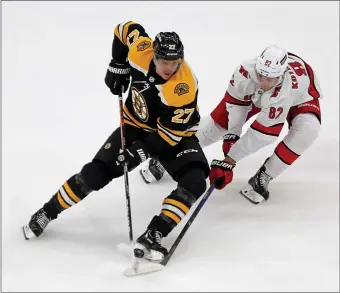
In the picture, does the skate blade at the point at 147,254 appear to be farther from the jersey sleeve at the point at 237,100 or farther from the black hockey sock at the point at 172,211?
the jersey sleeve at the point at 237,100

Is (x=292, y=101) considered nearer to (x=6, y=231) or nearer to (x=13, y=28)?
(x=6, y=231)

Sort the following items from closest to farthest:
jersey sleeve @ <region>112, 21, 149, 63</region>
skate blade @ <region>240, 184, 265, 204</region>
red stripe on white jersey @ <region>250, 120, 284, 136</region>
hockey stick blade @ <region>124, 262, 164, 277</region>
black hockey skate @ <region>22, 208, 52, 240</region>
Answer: hockey stick blade @ <region>124, 262, 164, 277</region>
black hockey skate @ <region>22, 208, 52, 240</region>
jersey sleeve @ <region>112, 21, 149, 63</region>
red stripe on white jersey @ <region>250, 120, 284, 136</region>
skate blade @ <region>240, 184, 265, 204</region>

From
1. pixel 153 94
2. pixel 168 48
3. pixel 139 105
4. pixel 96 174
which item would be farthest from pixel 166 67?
pixel 96 174

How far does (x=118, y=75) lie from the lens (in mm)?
3078

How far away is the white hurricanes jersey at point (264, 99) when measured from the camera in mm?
3121

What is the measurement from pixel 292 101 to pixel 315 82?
10.8 inches

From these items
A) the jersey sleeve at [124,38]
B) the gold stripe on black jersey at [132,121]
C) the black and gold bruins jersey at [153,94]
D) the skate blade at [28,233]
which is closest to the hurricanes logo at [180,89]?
the black and gold bruins jersey at [153,94]

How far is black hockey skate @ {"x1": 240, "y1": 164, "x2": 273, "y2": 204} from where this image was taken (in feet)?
11.0

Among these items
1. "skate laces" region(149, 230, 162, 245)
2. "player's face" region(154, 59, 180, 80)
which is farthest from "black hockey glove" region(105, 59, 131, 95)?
"skate laces" region(149, 230, 162, 245)

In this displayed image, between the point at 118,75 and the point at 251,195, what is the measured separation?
1024 mm

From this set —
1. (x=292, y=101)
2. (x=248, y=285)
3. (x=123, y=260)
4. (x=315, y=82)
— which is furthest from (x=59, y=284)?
(x=315, y=82)

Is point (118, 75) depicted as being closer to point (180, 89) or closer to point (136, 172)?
point (180, 89)

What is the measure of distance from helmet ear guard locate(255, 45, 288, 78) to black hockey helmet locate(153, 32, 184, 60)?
0.56 m

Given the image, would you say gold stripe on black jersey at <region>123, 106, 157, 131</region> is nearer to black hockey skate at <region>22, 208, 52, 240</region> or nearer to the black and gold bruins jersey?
the black and gold bruins jersey
